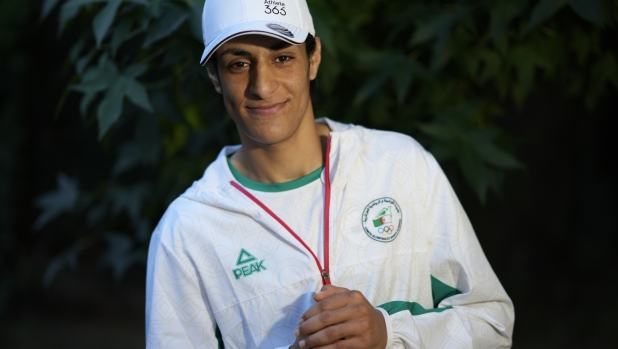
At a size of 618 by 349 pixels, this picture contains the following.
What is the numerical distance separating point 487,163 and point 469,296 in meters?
0.65

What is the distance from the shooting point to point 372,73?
222 centimetres

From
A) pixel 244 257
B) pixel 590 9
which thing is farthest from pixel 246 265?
pixel 590 9

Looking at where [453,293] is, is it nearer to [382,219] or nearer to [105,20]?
[382,219]

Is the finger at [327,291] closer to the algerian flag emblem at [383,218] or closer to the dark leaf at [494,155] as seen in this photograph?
the algerian flag emblem at [383,218]

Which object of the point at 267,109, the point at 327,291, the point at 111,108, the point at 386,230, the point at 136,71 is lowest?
the point at 327,291

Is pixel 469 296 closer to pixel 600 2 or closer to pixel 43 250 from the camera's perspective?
pixel 600 2

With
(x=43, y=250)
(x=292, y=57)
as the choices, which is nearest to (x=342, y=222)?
(x=292, y=57)

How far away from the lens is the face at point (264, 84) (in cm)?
154

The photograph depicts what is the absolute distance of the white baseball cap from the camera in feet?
4.95

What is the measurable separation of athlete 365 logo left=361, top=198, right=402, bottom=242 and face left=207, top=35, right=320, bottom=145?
10.3 inches

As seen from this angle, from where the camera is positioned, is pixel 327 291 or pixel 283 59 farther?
pixel 283 59

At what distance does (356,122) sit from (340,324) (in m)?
1.04

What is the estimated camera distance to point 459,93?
2.31 meters

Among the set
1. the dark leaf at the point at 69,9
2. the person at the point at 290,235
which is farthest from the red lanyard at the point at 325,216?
the dark leaf at the point at 69,9
